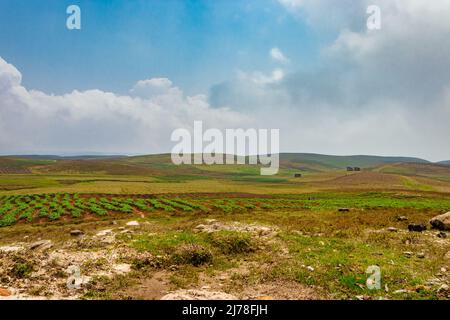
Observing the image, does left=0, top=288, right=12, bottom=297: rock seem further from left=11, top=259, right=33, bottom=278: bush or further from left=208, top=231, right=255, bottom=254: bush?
left=208, top=231, right=255, bottom=254: bush

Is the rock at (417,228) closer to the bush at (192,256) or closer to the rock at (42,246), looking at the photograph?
the bush at (192,256)

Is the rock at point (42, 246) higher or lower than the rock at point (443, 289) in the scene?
lower

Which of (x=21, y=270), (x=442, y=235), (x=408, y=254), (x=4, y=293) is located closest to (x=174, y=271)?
(x=21, y=270)

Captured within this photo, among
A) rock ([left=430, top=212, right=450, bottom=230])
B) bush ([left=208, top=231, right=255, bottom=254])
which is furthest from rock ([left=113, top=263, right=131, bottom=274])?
rock ([left=430, top=212, right=450, bottom=230])

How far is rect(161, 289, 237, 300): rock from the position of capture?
9.88m

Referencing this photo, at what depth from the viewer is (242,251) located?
52.8 ft

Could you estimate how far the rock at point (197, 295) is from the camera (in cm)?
988

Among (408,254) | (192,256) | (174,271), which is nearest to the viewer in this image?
(174,271)

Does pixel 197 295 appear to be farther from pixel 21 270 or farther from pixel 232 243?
pixel 21 270

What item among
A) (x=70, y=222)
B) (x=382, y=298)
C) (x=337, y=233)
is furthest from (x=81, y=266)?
(x=70, y=222)

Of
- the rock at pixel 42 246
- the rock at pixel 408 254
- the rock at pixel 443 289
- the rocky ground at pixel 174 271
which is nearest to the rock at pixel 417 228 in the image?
the rocky ground at pixel 174 271

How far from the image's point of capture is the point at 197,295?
10.2 m
